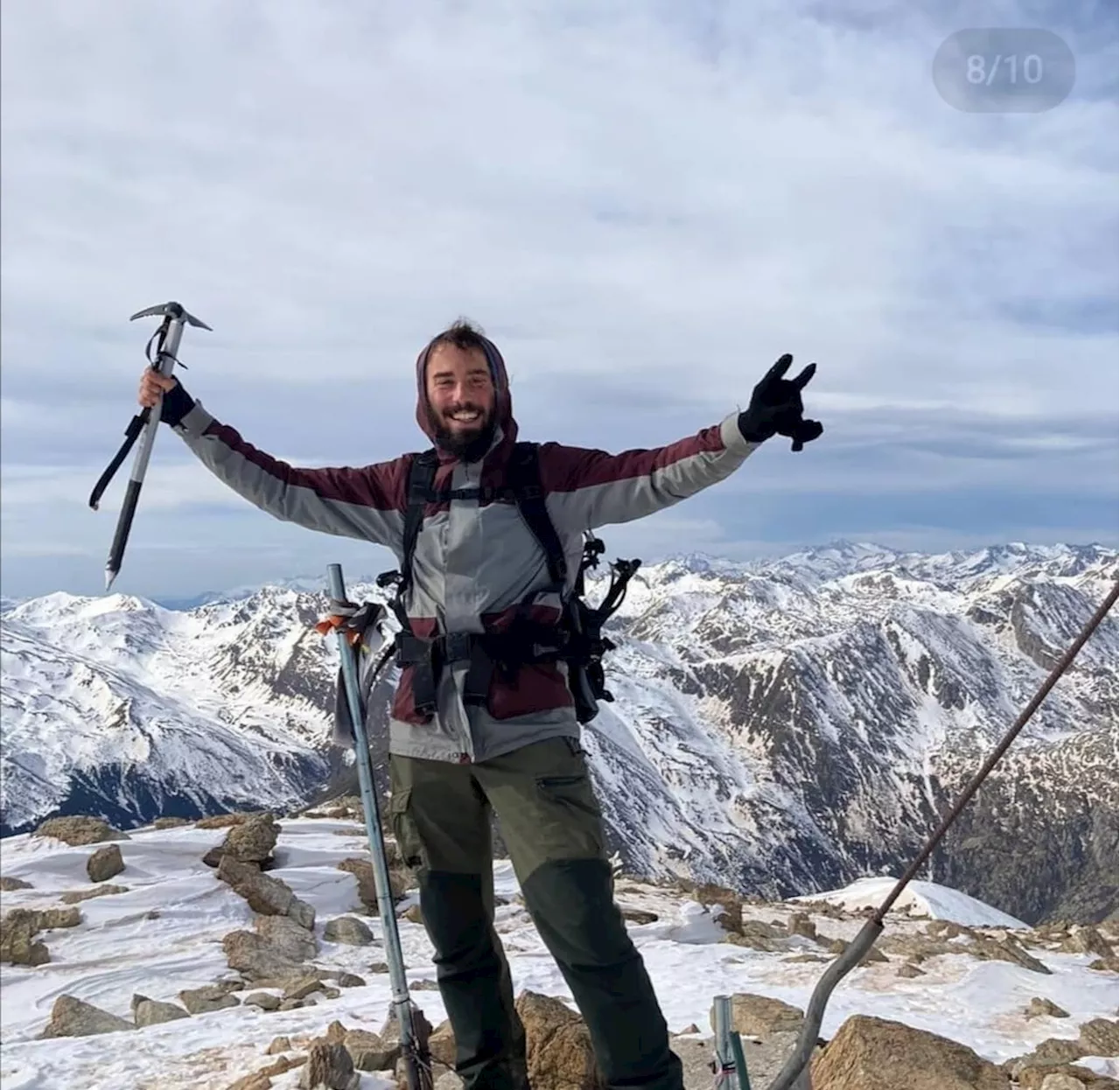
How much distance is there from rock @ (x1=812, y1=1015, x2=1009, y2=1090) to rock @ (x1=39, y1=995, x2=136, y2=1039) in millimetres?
8285

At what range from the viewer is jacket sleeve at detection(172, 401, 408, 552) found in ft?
22.0

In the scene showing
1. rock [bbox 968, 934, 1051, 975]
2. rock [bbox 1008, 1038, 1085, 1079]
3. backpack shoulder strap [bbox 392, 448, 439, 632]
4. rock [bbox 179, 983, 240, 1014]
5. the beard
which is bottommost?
rock [bbox 179, 983, 240, 1014]

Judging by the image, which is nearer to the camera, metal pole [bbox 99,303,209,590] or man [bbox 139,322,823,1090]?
man [bbox 139,322,823,1090]

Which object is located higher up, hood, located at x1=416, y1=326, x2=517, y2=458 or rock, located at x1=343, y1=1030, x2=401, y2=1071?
hood, located at x1=416, y1=326, x2=517, y2=458

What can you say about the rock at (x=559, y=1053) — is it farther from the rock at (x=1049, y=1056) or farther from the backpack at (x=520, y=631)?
the rock at (x=1049, y=1056)

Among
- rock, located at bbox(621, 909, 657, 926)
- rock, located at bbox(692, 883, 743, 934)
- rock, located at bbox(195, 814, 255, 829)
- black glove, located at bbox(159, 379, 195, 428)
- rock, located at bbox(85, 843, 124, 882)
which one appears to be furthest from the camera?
rock, located at bbox(195, 814, 255, 829)

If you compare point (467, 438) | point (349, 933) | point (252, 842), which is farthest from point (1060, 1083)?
point (252, 842)

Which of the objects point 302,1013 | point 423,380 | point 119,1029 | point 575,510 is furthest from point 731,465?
point 119,1029

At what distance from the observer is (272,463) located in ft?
22.1

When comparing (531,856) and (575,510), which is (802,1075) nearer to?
(531,856)

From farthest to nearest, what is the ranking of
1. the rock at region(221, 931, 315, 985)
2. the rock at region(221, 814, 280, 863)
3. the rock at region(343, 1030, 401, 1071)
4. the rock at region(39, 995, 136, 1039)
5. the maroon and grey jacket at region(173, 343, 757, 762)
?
1. the rock at region(221, 814, 280, 863)
2. the rock at region(221, 931, 315, 985)
3. the rock at region(39, 995, 136, 1039)
4. the rock at region(343, 1030, 401, 1071)
5. the maroon and grey jacket at region(173, 343, 757, 762)

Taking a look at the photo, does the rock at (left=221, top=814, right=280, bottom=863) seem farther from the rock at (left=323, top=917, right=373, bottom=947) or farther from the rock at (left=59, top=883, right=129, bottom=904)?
the rock at (left=323, top=917, right=373, bottom=947)

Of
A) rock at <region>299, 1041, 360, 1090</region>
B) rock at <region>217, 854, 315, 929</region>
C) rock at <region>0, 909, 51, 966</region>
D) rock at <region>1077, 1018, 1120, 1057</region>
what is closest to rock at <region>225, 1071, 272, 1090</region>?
rock at <region>299, 1041, 360, 1090</region>

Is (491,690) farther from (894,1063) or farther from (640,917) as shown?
(640,917)
